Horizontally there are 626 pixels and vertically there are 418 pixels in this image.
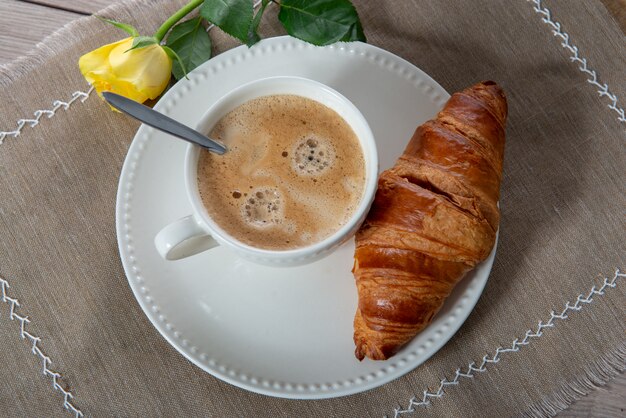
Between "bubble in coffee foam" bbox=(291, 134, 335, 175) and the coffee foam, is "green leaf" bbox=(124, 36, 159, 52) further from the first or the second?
"bubble in coffee foam" bbox=(291, 134, 335, 175)

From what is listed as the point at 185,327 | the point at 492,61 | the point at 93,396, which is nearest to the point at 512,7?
the point at 492,61

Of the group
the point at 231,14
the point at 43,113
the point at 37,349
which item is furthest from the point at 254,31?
the point at 37,349

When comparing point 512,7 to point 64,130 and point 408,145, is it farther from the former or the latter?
point 64,130

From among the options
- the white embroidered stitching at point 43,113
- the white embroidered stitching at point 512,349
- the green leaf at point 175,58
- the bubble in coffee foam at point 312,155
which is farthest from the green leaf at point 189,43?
the white embroidered stitching at point 512,349

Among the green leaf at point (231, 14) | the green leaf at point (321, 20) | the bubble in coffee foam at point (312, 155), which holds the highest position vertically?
the green leaf at point (321, 20)

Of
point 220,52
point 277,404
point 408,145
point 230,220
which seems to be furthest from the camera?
point 220,52

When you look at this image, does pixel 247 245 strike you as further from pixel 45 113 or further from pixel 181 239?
pixel 45 113

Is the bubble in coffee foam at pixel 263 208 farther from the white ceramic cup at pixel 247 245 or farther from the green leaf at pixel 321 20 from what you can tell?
the green leaf at pixel 321 20
